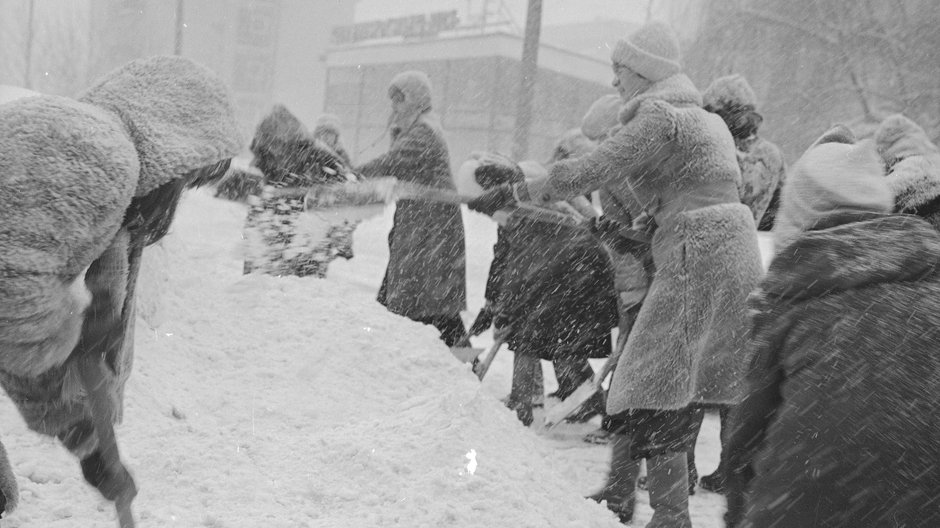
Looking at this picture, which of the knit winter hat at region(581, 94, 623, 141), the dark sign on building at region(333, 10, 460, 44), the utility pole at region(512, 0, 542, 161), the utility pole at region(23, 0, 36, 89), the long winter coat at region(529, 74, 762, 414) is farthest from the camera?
the dark sign on building at region(333, 10, 460, 44)

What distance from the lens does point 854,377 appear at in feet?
6.35

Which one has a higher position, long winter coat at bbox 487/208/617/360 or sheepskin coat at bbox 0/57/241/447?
sheepskin coat at bbox 0/57/241/447

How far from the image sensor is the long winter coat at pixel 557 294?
5402 mm

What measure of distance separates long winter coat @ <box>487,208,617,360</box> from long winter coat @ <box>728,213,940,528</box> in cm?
328

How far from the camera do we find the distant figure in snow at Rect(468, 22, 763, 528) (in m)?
3.49

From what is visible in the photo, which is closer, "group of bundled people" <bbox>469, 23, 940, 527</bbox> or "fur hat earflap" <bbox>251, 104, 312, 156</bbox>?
"group of bundled people" <bbox>469, 23, 940, 527</bbox>


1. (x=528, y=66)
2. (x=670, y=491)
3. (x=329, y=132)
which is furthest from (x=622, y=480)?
(x=528, y=66)

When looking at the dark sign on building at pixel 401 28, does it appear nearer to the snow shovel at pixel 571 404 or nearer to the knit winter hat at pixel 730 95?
the knit winter hat at pixel 730 95

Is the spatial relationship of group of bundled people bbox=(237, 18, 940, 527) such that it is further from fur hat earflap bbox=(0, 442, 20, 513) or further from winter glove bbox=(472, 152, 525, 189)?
fur hat earflap bbox=(0, 442, 20, 513)

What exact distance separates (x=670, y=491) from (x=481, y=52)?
26.1 meters

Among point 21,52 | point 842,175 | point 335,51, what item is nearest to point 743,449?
point 842,175

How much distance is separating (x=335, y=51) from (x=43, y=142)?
34120 millimetres

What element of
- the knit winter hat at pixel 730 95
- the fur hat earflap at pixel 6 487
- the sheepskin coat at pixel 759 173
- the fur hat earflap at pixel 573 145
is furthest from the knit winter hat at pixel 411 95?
the fur hat earflap at pixel 6 487

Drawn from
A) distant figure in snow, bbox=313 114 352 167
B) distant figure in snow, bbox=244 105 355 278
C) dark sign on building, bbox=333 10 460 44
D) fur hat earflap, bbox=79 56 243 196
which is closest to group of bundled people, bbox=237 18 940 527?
distant figure in snow, bbox=244 105 355 278
